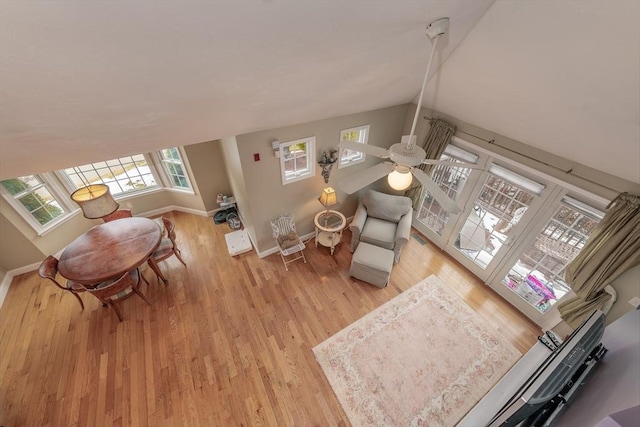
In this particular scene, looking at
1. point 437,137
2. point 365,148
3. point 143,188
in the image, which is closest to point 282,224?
point 365,148

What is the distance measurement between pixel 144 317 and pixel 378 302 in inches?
135

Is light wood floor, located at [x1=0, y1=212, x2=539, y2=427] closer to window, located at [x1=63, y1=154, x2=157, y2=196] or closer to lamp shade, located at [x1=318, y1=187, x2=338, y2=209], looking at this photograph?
lamp shade, located at [x1=318, y1=187, x2=338, y2=209]

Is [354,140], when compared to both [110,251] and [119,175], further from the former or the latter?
[119,175]

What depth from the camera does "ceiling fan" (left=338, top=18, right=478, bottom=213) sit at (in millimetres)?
1644

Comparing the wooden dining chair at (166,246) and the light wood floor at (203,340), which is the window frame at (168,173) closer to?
the wooden dining chair at (166,246)

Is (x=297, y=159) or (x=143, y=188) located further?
(x=143, y=188)

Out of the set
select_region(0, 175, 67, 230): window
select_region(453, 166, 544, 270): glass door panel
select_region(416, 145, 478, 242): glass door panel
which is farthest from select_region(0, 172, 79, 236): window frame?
select_region(453, 166, 544, 270): glass door panel

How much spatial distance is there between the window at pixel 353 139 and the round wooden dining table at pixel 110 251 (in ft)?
10.2

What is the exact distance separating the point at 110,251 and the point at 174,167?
221 cm

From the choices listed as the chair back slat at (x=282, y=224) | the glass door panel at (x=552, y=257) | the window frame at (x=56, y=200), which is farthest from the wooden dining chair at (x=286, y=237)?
the window frame at (x=56, y=200)

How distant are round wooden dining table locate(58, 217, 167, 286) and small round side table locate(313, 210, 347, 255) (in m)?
2.49

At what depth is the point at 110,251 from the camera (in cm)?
318

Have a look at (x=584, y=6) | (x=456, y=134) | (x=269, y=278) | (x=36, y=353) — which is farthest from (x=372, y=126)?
(x=36, y=353)

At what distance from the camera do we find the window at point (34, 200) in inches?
143
